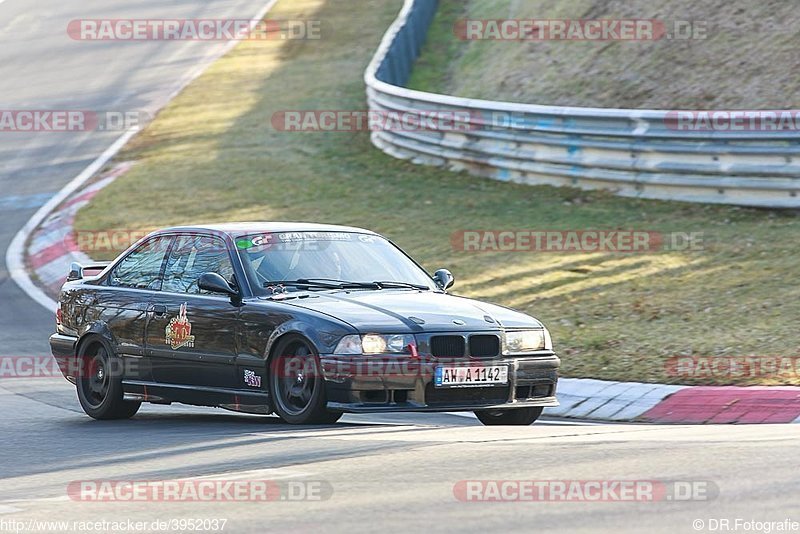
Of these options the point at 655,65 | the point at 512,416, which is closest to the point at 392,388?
the point at 512,416

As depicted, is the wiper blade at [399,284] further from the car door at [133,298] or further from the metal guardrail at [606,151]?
the metal guardrail at [606,151]

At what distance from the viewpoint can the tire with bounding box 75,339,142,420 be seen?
10.7 meters

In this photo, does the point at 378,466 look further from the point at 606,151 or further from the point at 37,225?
the point at 37,225

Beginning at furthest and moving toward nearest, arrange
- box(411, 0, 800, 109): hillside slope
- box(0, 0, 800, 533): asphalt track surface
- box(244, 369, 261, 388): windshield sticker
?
box(411, 0, 800, 109): hillside slope < box(244, 369, 261, 388): windshield sticker < box(0, 0, 800, 533): asphalt track surface

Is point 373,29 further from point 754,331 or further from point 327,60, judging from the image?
point 754,331

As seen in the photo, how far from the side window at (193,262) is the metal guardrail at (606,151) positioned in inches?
309

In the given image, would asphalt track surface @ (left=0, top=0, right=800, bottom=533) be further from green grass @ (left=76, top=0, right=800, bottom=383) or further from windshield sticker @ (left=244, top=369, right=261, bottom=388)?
green grass @ (left=76, top=0, right=800, bottom=383)

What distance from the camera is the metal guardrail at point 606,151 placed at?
16281mm

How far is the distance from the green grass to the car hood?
2.08 metres

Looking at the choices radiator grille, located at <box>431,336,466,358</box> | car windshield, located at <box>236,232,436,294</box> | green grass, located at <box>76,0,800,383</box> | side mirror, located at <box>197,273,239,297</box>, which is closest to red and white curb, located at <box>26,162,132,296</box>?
green grass, located at <box>76,0,800,383</box>

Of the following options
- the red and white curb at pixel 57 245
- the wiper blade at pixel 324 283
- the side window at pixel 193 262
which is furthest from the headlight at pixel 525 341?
the red and white curb at pixel 57 245

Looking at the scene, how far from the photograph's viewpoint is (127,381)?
1062cm

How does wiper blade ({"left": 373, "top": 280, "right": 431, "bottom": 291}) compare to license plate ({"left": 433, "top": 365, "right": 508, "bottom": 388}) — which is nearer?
license plate ({"left": 433, "top": 365, "right": 508, "bottom": 388})

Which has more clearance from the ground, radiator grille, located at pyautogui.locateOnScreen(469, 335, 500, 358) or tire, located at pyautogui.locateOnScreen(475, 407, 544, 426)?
radiator grille, located at pyautogui.locateOnScreen(469, 335, 500, 358)
